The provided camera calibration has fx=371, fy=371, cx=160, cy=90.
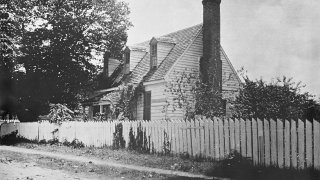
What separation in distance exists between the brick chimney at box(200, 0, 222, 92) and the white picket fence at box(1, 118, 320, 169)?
6.98 metres

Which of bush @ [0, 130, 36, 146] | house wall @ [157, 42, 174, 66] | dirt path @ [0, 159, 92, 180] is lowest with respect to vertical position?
bush @ [0, 130, 36, 146]

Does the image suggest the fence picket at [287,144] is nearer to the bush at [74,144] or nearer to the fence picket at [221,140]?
the fence picket at [221,140]

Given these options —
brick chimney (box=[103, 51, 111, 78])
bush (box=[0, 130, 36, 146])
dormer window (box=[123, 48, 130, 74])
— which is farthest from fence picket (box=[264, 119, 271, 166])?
brick chimney (box=[103, 51, 111, 78])

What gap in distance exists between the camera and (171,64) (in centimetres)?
2288

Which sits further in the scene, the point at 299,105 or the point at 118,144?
the point at 118,144

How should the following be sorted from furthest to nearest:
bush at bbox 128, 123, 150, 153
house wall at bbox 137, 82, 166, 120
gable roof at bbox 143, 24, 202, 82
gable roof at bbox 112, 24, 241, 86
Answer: gable roof at bbox 112, 24, 241, 86, gable roof at bbox 143, 24, 202, 82, house wall at bbox 137, 82, 166, 120, bush at bbox 128, 123, 150, 153

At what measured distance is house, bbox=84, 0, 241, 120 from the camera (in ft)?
71.8

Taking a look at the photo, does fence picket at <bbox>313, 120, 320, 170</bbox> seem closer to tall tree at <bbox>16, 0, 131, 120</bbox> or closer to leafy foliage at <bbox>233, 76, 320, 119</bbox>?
leafy foliage at <bbox>233, 76, 320, 119</bbox>

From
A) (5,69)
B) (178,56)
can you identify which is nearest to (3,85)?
(5,69)

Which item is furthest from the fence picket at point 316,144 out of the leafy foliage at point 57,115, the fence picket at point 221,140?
the leafy foliage at point 57,115

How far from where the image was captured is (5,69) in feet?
89.9

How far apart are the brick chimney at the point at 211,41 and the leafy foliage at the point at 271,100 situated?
6711 millimetres

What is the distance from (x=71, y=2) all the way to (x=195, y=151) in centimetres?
2131

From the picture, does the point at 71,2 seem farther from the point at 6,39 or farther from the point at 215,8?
the point at 215,8
